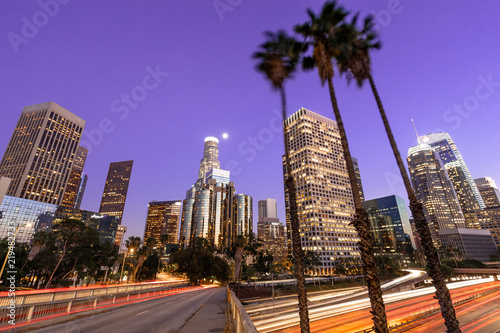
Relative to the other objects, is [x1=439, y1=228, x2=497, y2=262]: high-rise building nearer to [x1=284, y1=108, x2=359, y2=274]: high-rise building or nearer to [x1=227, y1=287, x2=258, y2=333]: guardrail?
[x1=284, y1=108, x2=359, y2=274]: high-rise building

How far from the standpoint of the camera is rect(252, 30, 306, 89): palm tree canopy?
15031 mm

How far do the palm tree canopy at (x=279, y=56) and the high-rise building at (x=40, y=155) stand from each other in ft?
645

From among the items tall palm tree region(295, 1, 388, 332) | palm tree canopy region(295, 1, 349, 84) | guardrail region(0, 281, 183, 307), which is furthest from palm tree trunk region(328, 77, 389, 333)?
guardrail region(0, 281, 183, 307)

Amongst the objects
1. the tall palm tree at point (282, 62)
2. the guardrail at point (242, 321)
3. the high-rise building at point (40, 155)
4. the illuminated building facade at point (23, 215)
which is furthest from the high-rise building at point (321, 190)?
the high-rise building at point (40, 155)

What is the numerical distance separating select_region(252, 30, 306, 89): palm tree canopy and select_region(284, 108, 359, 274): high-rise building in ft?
429

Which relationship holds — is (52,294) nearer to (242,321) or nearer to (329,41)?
(242,321)

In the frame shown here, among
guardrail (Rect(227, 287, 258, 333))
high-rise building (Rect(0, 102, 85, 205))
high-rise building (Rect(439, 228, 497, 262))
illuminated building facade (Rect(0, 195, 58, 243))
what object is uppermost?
high-rise building (Rect(0, 102, 85, 205))

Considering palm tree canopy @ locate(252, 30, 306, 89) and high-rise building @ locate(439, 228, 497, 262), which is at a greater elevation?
palm tree canopy @ locate(252, 30, 306, 89)

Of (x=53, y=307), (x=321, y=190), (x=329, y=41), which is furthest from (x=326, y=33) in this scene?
(x=321, y=190)

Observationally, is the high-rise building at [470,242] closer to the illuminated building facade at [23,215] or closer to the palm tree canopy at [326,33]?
the palm tree canopy at [326,33]

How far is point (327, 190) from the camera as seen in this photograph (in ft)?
512

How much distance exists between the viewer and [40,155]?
155m

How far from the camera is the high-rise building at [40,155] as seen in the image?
149 m

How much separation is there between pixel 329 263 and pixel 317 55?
142086mm
